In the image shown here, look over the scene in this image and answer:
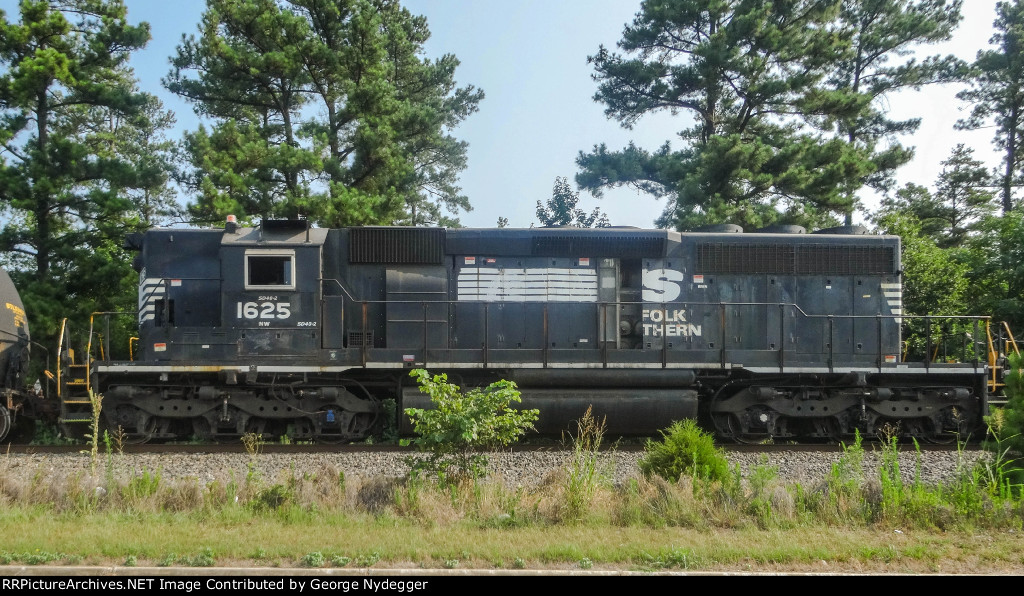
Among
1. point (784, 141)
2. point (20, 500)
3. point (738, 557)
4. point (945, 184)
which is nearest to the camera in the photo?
point (738, 557)

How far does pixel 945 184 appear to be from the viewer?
29.4 metres

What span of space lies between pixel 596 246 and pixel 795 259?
326 cm

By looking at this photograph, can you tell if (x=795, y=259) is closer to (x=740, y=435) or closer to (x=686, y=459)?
(x=740, y=435)

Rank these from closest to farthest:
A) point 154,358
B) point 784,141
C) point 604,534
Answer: point 604,534
point 154,358
point 784,141

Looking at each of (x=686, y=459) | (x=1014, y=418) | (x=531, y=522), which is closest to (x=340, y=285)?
(x=531, y=522)

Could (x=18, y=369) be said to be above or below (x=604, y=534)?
above

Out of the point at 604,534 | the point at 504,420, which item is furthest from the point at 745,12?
the point at 604,534

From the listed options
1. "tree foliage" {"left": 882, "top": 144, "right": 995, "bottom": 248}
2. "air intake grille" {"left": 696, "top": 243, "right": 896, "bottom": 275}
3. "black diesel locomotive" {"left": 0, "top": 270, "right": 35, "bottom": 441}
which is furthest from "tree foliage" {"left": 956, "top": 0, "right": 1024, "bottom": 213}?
"black diesel locomotive" {"left": 0, "top": 270, "right": 35, "bottom": 441}

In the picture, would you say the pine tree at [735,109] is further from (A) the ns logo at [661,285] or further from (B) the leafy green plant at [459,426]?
(B) the leafy green plant at [459,426]

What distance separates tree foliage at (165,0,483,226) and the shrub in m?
12.1

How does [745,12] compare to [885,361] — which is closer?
[885,361]

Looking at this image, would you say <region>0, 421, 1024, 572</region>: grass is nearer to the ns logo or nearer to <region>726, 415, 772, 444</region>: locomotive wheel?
<region>726, 415, 772, 444</region>: locomotive wheel

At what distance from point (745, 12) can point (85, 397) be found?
1923 centimetres
